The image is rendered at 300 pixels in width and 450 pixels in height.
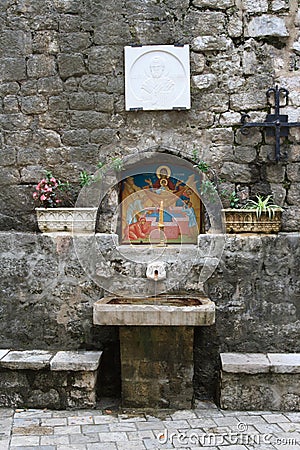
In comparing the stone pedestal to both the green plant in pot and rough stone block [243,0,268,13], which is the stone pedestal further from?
rough stone block [243,0,268,13]

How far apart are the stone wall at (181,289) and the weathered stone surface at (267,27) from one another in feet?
5.10

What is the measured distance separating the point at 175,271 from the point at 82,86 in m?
1.61

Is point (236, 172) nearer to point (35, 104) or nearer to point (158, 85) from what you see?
point (158, 85)

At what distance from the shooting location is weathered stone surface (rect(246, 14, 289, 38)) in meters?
4.57

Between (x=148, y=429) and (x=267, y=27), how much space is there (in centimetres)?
306

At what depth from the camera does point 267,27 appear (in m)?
4.57

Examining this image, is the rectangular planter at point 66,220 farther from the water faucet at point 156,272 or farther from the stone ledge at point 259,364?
the stone ledge at point 259,364

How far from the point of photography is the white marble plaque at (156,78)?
458cm

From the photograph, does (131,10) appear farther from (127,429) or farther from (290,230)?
(127,429)

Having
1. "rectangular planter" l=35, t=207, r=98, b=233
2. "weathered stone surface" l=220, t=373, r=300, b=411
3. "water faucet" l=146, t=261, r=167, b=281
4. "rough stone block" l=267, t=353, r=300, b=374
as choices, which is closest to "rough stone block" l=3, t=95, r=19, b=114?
"rectangular planter" l=35, t=207, r=98, b=233

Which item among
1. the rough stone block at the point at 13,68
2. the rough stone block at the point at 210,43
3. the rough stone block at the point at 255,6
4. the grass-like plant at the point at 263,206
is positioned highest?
the rough stone block at the point at 255,6

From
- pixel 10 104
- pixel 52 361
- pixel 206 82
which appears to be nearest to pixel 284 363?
pixel 52 361

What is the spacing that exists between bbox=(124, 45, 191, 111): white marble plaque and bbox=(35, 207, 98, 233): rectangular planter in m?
0.89

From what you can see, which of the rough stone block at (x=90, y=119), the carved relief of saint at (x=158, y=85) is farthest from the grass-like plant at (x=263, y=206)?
the rough stone block at (x=90, y=119)
